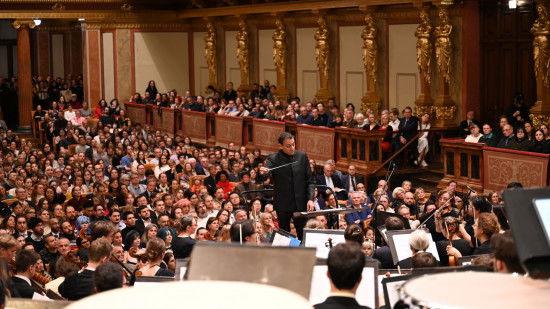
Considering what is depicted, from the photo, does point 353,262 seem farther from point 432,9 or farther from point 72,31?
point 72,31

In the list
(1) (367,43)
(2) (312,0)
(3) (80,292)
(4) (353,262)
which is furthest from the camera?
(2) (312,0)

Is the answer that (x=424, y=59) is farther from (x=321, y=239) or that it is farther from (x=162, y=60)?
(x=162, y=60)

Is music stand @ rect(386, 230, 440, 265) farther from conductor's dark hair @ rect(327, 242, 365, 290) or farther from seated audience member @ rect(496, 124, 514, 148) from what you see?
seated audience member @ rect(496, 124, 514, 148)

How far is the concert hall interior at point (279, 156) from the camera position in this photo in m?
3.91

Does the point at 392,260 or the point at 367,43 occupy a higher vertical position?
the point at 367,43

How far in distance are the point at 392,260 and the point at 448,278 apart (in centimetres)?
463

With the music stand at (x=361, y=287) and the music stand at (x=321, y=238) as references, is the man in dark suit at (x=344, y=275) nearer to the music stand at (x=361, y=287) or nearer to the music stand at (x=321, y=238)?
the music stand at (x=361, y=287)

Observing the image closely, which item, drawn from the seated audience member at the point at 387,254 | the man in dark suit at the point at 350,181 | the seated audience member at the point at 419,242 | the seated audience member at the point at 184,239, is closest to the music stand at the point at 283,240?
the seated audience member at the point at 387,254

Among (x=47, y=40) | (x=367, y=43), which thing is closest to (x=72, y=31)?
(x=47, y=40)

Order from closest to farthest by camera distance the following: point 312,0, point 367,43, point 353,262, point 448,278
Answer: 1. point 448,278
2. point 353,262
3. point 367,43
4. point 312,0

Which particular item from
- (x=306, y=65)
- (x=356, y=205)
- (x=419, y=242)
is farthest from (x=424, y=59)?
(x=419, y=242)

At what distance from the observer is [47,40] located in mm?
36281

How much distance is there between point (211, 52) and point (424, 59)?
11.5 m

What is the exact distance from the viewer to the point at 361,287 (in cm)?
598
